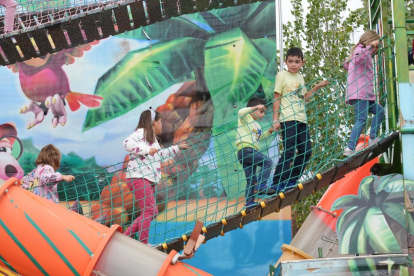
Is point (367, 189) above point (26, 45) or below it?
below

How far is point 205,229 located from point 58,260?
107 cm

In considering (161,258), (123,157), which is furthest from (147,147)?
(123,157)

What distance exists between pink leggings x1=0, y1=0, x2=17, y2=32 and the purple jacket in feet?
12.2

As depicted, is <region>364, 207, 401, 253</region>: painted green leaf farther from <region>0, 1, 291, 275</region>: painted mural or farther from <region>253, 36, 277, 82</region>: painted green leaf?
<region>253, 36, 277, 82</region>: painted green leaf

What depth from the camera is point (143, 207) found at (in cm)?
Answer: 497

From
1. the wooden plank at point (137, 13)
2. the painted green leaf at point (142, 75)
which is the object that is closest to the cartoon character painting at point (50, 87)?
the painted green leaf at point (142, 75)

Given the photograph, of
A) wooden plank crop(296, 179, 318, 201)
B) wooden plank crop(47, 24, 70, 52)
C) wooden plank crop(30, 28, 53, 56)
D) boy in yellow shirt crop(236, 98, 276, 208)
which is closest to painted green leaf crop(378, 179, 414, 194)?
wooden plank crop(296, 179, 318, 201)

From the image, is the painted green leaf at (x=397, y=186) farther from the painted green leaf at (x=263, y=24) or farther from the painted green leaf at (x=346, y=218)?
the painted green leaf at (x=263, y=24)

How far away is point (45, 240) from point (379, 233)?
6.50 ft

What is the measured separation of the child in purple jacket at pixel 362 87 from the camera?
15.1 ft

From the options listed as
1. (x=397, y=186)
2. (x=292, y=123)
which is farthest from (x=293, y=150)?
(x=397, y=186)

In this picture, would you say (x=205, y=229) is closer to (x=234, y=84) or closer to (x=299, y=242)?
(x=299, y=242)

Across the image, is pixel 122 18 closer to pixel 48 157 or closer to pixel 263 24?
pixel 263 24

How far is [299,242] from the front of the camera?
4863 millimetres
